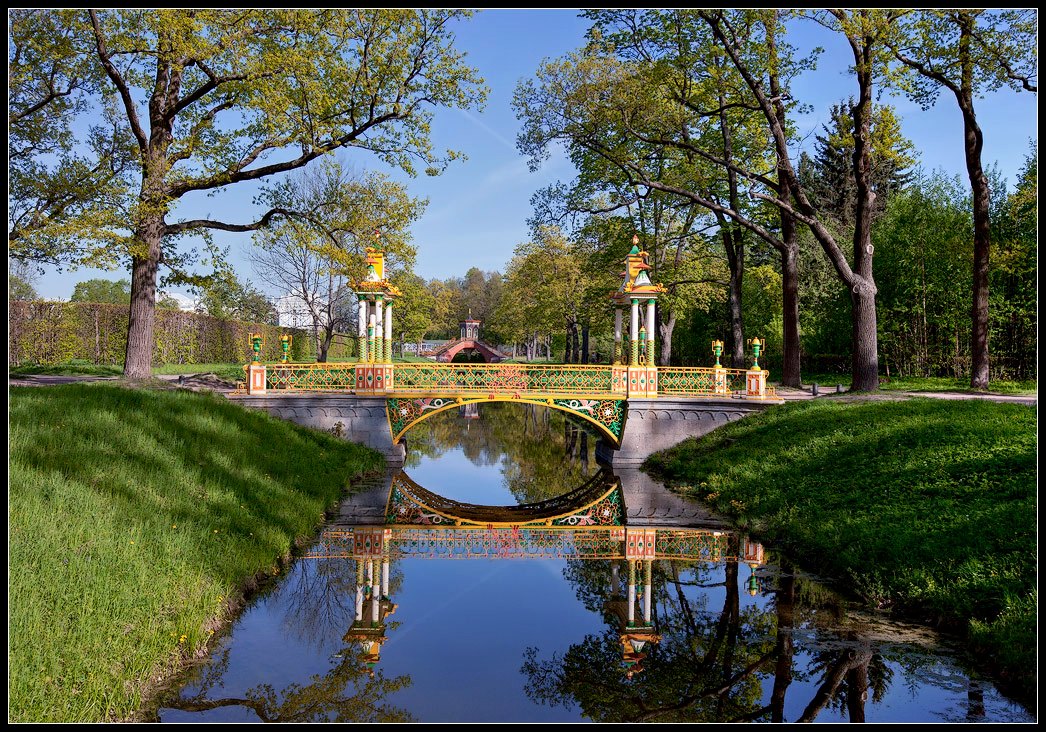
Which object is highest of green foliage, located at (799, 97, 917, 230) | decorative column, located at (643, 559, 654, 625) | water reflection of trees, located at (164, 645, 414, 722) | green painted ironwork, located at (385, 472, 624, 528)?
green foliage, located at (799, 97, 917, 230)

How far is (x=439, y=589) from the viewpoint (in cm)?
931

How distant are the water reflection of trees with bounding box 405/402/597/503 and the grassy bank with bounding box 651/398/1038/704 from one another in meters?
3.56

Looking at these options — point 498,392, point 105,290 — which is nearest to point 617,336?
point 498,392

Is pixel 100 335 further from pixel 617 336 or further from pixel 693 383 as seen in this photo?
pixel 693 383

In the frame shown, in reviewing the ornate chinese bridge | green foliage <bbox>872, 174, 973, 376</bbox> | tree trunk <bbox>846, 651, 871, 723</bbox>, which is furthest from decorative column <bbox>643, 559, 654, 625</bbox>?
green foliage <bbox>872, 174, 973, 376</bbox>

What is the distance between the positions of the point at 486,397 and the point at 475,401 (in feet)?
1.94

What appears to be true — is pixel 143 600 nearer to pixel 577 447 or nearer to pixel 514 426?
pixel 577 447

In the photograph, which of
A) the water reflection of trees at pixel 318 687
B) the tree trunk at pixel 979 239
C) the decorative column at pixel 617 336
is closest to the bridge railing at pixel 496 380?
the decorative column at pixel 617 336

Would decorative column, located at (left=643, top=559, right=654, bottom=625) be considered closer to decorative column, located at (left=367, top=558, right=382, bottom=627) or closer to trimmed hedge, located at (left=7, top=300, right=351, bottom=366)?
decorative column, located at (left=367, top=558, right=382, bottom=627)

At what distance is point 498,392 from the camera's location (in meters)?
18.8

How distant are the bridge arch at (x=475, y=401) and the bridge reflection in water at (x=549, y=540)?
9.64 feet

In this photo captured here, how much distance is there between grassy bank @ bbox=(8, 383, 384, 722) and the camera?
5.56 m

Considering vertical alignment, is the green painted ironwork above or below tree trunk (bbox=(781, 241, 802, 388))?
below

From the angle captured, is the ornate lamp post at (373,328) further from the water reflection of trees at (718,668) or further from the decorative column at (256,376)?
the water reflection of trees at (718,668)
